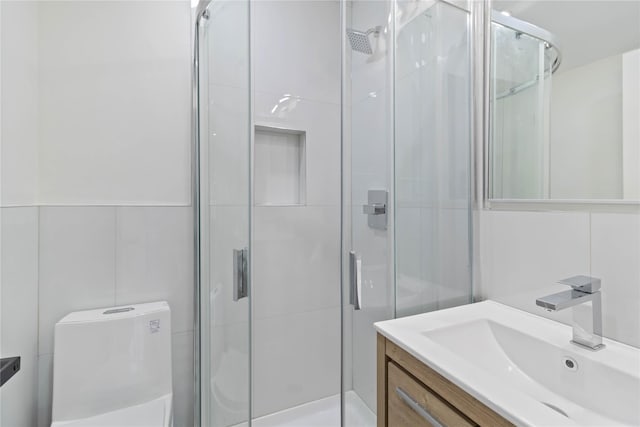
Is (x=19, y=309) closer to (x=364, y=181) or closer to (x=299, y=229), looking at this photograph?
(x=299, y=229)

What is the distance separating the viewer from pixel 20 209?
3.67ft

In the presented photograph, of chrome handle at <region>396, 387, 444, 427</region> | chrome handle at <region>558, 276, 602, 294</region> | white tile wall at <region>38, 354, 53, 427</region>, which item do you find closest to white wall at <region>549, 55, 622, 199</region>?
chrome handle at <region>558, 276, 602, 294</region>

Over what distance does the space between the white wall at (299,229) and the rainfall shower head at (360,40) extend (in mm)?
450

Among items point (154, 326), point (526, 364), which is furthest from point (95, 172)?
point (526, 364)

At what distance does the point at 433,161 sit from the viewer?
1165mm

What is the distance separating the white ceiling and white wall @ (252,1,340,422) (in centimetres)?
89

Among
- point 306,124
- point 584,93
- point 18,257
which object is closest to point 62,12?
point 18,257

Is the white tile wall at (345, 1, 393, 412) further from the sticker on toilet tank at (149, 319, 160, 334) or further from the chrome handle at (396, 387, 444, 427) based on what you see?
the sticker on toilet tank at (149, 319, 160, 334)

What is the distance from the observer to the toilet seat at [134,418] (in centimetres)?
112

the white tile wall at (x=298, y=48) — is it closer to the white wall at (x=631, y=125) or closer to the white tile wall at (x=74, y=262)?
the white tile wall at (x=74, y=262)

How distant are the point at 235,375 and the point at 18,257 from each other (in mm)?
889

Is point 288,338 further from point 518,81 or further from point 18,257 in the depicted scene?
point 518,81

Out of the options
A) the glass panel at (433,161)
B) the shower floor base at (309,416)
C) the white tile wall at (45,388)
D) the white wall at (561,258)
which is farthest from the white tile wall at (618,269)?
the white tile wall at (45,388)

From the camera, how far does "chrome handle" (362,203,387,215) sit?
1.06 m
